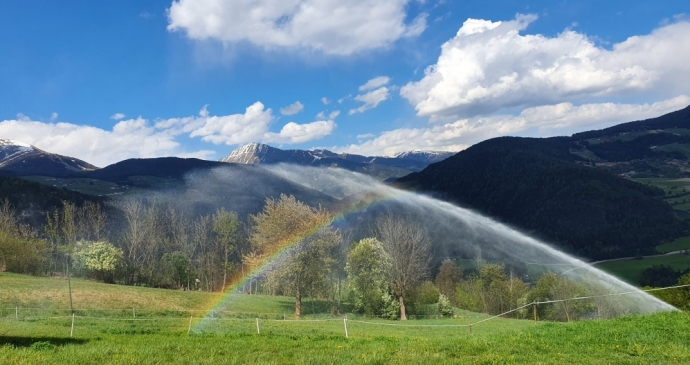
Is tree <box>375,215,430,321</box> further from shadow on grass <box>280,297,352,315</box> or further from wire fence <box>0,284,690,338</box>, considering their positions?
wire fence <box>0,284,690,338</box>

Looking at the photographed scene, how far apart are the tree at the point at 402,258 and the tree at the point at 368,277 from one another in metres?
1.46

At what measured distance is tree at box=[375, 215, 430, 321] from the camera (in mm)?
61781

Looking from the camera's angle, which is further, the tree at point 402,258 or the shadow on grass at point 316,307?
the tree at point 402,258

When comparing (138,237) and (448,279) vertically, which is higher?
(138,237)

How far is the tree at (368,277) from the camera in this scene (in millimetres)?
60562

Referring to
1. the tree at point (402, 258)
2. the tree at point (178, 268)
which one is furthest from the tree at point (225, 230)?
the tree at point (402, 258)

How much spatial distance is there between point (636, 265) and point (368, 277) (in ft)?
563

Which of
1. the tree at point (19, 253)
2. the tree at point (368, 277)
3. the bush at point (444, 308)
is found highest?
the tree at point (19, 253)

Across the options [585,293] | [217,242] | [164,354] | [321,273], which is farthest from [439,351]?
[217,242]

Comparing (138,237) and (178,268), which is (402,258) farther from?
(138,237)

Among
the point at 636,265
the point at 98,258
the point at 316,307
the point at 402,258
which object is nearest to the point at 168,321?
the point at 316,307

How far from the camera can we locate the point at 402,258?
2512 inches

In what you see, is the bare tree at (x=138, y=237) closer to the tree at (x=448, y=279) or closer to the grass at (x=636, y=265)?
the tree at (x=448, y=279)

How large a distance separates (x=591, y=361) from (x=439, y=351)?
4657 millimetres
